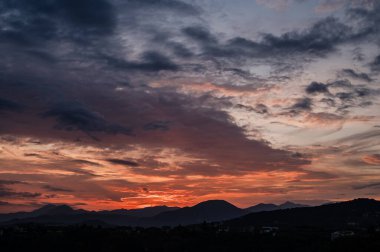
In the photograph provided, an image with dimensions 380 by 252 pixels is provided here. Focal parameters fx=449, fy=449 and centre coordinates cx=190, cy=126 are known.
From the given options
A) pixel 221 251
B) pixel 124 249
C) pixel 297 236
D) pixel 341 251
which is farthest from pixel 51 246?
pixel 341 251

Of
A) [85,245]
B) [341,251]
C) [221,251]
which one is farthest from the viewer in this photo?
Result: [85,245]

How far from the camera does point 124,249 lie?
191125 mm

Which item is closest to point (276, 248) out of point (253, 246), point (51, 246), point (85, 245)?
point (253, 246)

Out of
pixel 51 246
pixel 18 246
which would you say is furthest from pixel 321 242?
pixel 18 246

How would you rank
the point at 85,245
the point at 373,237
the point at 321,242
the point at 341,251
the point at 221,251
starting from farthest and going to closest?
the point at 85,245 → the point at 221,251 → the point at 321,242 → the point at 373,237 → the point at 341,251

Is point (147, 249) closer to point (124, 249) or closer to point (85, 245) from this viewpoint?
point (124, 249)

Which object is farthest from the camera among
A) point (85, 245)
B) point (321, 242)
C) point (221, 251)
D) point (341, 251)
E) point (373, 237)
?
point (85, 245)

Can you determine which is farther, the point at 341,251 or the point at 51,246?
the point at 51,246

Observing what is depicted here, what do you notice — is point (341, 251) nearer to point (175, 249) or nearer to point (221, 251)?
point (221, 251)

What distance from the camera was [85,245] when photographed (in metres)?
198

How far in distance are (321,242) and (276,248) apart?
63.1 feet

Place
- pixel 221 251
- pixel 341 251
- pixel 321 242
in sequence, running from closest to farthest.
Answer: pixel 341 251, pixel 321 242, pixel 221 251

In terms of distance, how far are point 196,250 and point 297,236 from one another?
151 ft

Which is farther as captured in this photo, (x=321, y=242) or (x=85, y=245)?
(x=85, y=245)
